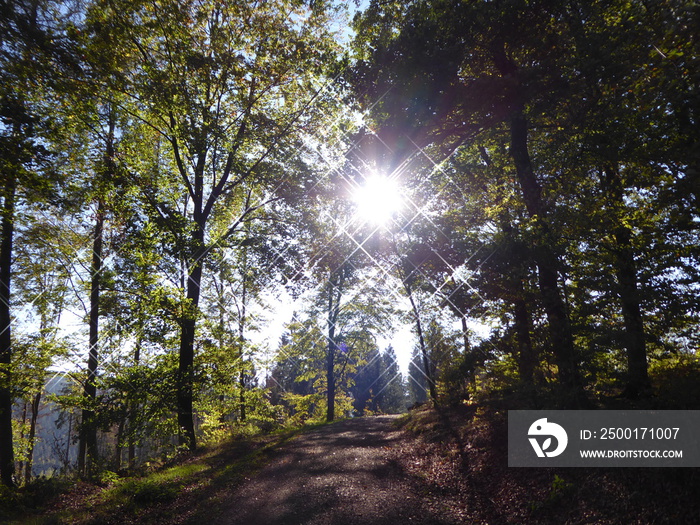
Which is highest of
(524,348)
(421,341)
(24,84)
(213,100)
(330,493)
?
(213,100)

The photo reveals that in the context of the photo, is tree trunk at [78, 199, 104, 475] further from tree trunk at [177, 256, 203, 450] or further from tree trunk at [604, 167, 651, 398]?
tree trunk at [604, 167, 651, 398]

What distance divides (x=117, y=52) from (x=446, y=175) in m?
11.5

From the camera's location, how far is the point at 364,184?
444 inches

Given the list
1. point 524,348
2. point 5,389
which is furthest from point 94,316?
point 524,348

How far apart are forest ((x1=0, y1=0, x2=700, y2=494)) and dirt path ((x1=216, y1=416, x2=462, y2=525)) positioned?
3.56 meters

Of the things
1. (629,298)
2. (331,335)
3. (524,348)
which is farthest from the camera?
(331,335)

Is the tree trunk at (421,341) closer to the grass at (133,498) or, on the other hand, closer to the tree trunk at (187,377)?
the grass at (133,498)

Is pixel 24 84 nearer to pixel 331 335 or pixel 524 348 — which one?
pixel 524 348

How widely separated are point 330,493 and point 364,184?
8808mm

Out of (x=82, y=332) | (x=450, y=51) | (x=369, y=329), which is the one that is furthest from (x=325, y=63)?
(x=369, y=329)

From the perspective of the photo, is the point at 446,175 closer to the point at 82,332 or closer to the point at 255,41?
the point at 255,41

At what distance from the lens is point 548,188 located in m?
9.46

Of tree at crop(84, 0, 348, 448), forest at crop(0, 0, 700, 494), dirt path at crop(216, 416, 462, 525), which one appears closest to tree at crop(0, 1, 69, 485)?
forest at crop(0, 0, 700, 494)

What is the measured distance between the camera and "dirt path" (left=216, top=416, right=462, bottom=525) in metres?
5.98
